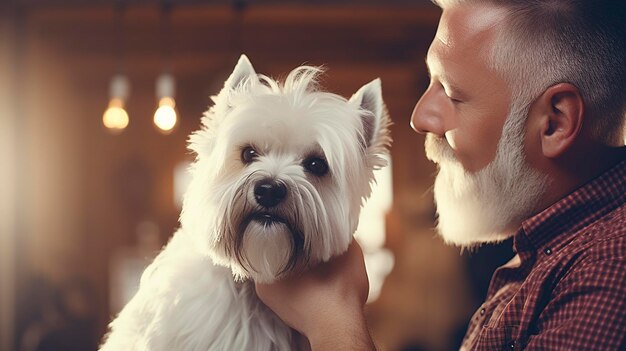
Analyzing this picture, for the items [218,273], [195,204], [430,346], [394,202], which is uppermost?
[195,204]

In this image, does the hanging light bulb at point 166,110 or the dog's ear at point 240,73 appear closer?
the dog's ear at point 240,73

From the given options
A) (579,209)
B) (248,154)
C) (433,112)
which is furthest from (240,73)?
(579,209)

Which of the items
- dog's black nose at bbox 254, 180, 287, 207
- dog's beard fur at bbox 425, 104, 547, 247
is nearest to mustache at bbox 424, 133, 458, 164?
dog's beard fur at bbox 425, 104, 547, 247

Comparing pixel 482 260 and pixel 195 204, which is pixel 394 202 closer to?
pixel 482 260

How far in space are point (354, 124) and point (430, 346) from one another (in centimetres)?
582

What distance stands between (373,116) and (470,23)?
0.29m

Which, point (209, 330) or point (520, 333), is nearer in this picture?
point (520, 333)

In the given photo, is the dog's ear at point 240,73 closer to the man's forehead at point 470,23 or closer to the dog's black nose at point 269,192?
the dog's black nose at point 269,192

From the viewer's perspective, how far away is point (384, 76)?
825 cm

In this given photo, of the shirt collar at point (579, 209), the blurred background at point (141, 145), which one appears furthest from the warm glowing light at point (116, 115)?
the shirt collar at point (579, 209)

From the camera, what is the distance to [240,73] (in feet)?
4.77

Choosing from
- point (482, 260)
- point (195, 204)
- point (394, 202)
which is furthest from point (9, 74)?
point (394, 202)

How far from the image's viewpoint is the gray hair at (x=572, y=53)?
126 cm

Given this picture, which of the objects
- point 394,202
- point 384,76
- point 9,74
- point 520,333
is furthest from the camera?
point 394,202
